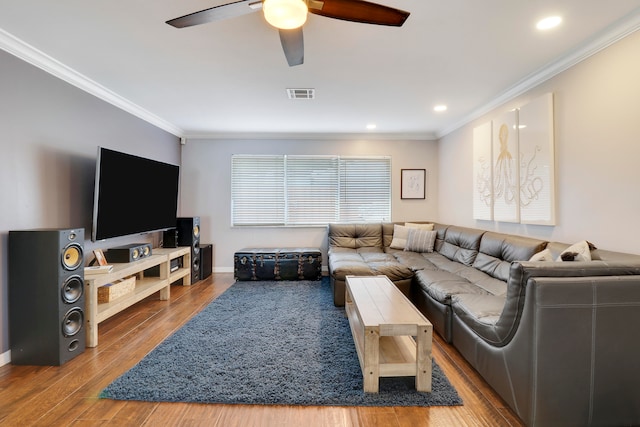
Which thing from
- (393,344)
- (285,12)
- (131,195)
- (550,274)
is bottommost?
(393,344)

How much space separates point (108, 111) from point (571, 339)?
14.4 feet

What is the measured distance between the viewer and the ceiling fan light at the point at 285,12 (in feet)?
4.61

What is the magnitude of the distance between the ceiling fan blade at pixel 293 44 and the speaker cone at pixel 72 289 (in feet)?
7.74

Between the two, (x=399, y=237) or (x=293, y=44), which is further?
(x=399, y=237)

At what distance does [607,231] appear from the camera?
214 centimetres

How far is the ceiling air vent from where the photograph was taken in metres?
3.07

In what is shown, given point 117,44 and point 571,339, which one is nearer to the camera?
point 571,339

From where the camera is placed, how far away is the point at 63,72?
2555mm

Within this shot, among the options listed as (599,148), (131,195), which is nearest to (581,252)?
(599,148)

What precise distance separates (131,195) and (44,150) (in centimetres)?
83

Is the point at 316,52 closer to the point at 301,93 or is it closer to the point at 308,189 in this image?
the point at 301,93

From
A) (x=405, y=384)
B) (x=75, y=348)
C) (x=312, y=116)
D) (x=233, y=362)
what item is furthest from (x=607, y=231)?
(x=75, y=348)

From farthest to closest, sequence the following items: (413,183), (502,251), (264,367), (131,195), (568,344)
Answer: (413,183) < (131,195) < (502,251) < (264,367) < (568,344)

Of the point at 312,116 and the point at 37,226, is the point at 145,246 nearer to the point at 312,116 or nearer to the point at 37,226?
the point at 37,226
